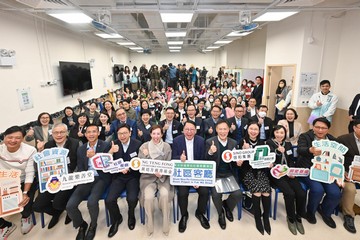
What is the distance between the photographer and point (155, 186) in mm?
2541

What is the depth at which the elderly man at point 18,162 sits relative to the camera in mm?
2371

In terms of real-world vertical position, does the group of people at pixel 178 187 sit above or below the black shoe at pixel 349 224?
above

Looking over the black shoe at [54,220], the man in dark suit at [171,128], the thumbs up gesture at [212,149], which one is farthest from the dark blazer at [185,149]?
the black shoe at [54,220]

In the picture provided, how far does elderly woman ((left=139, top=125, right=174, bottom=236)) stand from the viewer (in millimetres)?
2420

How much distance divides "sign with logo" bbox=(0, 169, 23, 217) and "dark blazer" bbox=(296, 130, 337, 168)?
11.0ft

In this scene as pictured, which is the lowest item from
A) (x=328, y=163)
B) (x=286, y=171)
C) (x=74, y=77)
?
(x=286, y=171)

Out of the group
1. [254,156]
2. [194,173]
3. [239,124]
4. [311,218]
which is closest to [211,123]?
[239,124]

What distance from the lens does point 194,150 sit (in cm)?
269

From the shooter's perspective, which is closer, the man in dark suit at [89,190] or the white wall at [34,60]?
the man in dark suit at [89,190]

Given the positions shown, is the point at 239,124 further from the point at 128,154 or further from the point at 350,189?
the point at 128,154

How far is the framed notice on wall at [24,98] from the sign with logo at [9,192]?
2832 millimetres

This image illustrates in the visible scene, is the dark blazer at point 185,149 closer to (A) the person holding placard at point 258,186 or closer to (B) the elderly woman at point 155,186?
(B) the elderly woman at point 155,186

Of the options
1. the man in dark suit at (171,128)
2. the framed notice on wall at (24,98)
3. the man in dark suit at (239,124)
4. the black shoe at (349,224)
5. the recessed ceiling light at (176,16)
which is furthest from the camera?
the framed notice on wall at (24,98)

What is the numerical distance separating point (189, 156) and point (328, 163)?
1691mm
